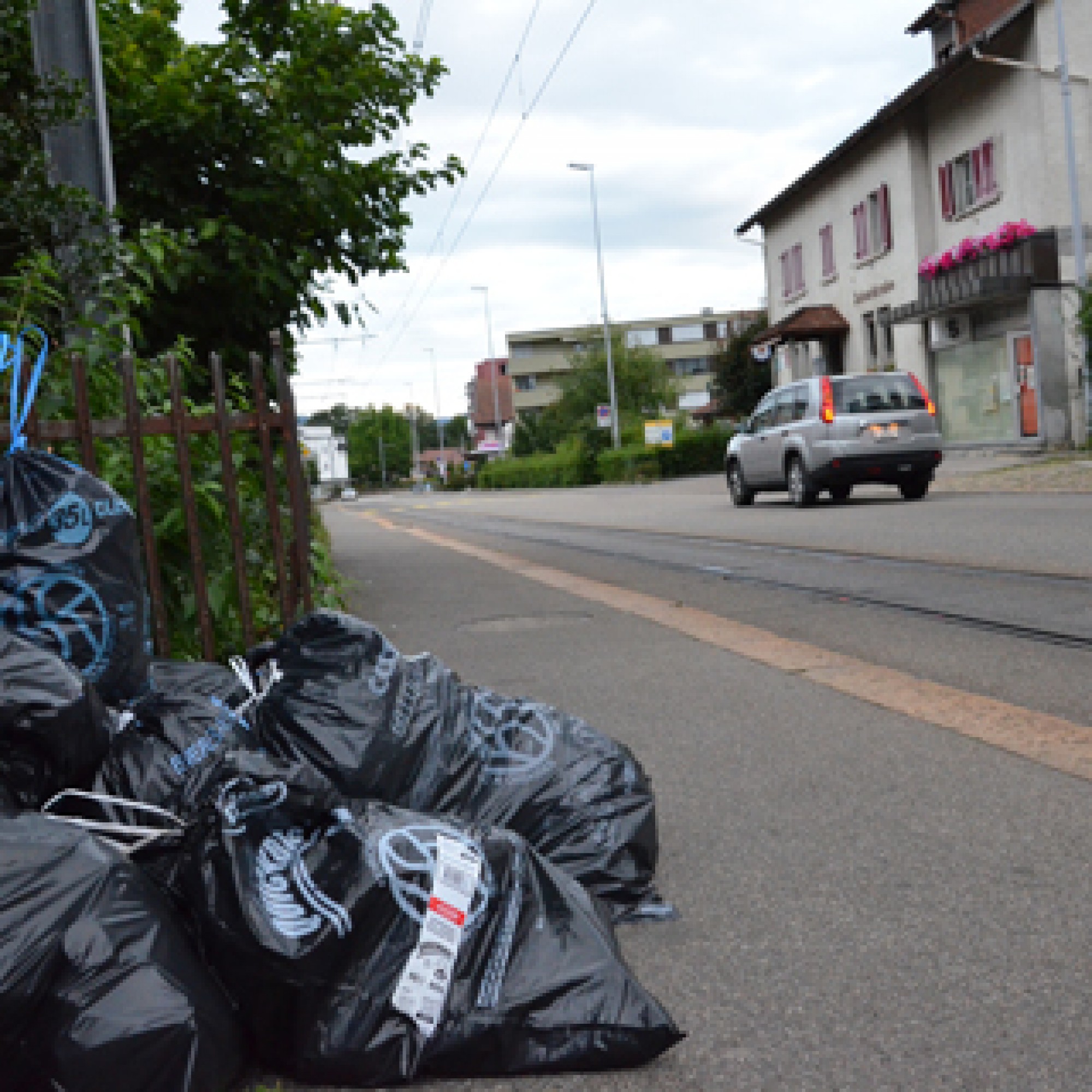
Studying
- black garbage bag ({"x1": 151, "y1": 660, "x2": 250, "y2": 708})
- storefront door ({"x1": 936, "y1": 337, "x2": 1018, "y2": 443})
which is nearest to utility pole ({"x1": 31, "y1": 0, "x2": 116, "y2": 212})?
black garbage bag ({"x1": 151, "y1": 660, "x2": 250, "y2": 708})

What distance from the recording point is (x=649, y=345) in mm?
110688

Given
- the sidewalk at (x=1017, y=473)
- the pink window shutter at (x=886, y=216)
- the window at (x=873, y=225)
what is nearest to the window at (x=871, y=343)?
the window at (x=873, y=225)

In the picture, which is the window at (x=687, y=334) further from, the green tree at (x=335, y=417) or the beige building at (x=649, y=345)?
the green tree at (x=335, y=417)

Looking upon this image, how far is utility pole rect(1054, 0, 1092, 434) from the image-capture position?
22.1m

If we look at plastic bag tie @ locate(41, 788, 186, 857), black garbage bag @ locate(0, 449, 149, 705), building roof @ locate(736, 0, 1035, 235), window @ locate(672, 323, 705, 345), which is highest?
window @ locate(672, 323, 705, 345)

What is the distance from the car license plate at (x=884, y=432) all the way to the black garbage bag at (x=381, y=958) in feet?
50.9

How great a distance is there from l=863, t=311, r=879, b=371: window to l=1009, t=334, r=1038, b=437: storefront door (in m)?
6.39

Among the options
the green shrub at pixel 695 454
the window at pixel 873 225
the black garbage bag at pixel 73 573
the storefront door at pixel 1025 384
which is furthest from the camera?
the green shrub at pixel 695 454

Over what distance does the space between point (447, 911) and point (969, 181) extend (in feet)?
93.0

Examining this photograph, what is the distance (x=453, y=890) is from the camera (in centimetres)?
Answer: 222

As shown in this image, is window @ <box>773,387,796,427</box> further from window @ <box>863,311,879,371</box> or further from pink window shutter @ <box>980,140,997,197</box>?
window @ <box>863,311,879,371</box>

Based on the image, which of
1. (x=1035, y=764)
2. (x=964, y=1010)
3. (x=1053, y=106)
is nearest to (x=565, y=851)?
(x=964, y=1010)

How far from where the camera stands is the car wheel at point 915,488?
17.6 meters

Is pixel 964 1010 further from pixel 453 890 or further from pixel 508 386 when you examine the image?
pixel 508 386
